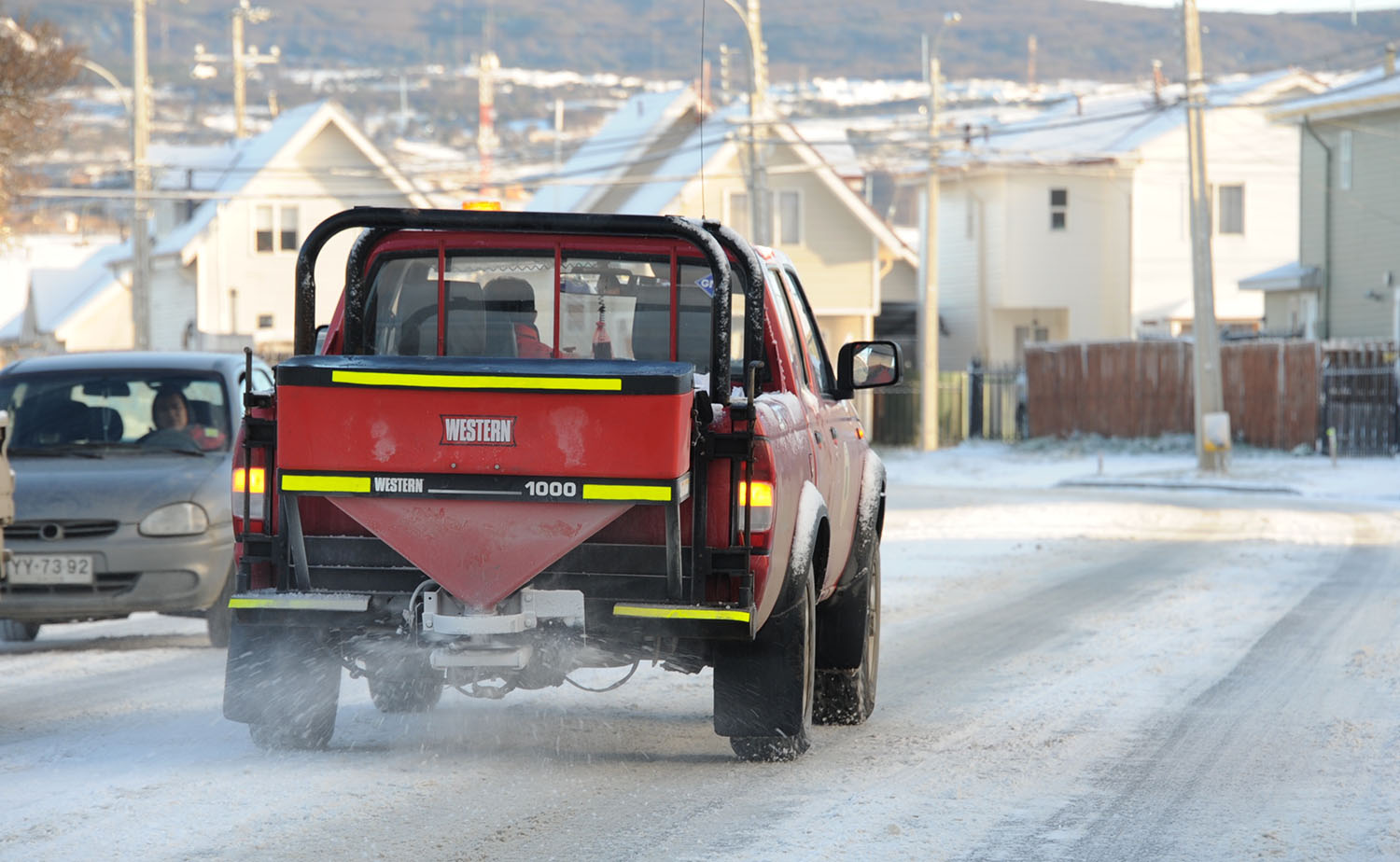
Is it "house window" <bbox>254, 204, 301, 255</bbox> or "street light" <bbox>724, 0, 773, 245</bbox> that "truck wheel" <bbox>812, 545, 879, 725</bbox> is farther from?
"house window" <bbox>254, 204, 301, 255</bbox>

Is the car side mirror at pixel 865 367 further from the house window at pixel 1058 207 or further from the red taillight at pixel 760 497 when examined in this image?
the house window at pixel 1058 207

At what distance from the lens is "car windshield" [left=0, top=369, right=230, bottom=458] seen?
1140 cm

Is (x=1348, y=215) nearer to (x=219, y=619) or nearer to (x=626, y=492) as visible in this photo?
(x=219, y=619)

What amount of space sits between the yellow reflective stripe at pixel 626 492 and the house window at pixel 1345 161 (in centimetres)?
4067

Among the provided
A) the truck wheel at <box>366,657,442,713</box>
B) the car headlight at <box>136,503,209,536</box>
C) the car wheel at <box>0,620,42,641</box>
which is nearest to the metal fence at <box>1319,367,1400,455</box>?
the car wheel at <box>0,620,42,641</box>

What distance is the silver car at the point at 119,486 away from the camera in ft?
34.4

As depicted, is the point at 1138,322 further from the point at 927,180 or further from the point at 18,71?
the point at 18,71

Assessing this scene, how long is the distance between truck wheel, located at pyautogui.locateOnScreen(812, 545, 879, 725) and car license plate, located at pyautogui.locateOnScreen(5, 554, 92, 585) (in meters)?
4.14

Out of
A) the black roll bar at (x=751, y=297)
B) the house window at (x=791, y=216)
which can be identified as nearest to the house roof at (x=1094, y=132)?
the house window at (x=791, y=216)

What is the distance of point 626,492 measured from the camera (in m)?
6.49

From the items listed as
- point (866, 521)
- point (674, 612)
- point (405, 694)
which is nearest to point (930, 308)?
point (866, 521)

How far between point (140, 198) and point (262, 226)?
12.0 metres

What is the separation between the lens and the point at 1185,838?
6375 millimetres

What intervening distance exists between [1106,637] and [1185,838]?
564 cm
